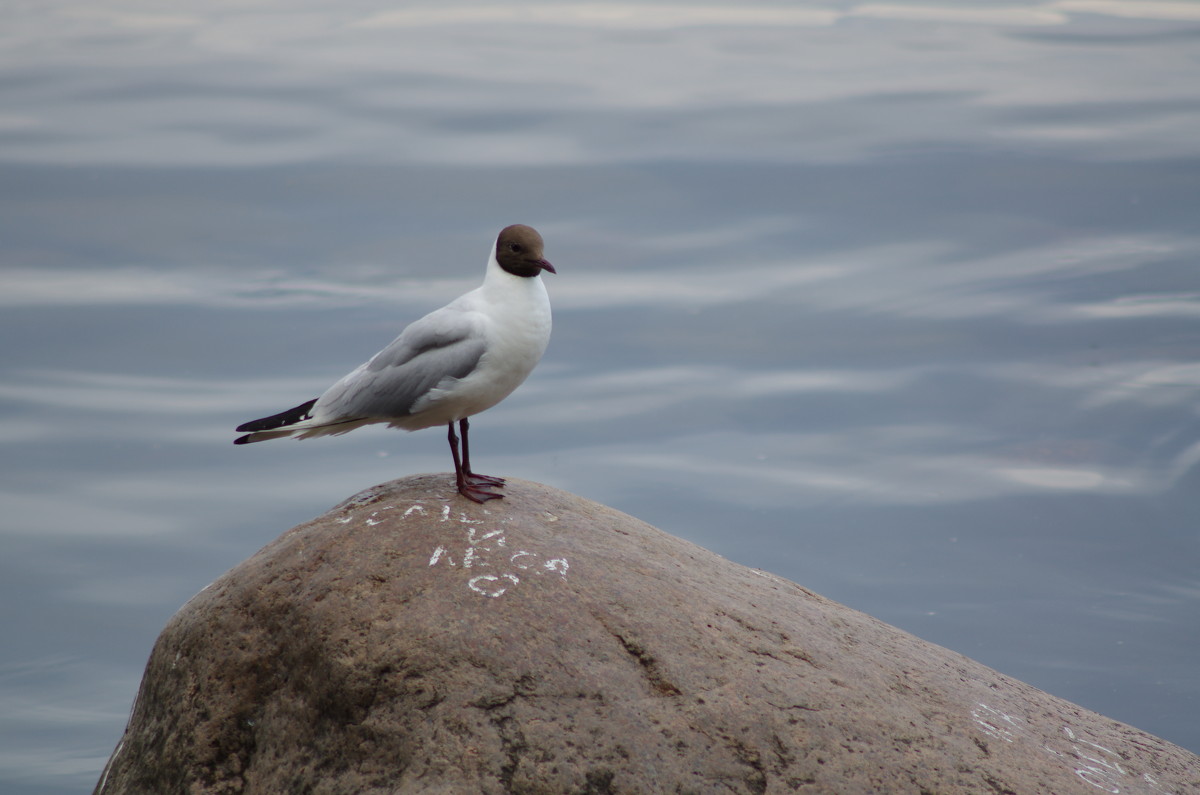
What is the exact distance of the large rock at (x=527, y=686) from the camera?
192 inches

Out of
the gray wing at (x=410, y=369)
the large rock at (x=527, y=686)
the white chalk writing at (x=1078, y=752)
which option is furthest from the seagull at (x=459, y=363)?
the white chalk writing at (x=1078, y=752)

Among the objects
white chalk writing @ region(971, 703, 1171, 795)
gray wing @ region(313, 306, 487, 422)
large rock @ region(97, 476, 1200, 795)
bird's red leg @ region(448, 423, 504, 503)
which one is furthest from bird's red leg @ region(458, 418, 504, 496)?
white chalk writing @ region(971, 703, 1171, 795)

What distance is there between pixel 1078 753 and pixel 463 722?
2.88 metres

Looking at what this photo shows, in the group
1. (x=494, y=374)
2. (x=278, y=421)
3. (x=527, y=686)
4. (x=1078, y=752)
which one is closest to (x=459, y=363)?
(x=494, y=374)

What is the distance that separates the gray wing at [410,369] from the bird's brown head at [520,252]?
29cm

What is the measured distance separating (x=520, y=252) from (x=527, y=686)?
6.43 feet

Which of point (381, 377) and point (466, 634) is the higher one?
point (381, 377)

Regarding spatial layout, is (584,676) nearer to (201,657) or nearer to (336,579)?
(336,579)

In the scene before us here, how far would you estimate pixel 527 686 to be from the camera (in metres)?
4.95

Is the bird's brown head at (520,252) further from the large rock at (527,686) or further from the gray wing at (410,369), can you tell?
the large rock at (527,686)

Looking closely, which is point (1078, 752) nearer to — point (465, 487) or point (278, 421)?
point (465, 487)

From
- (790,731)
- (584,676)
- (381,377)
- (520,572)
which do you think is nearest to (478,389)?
(381,377)

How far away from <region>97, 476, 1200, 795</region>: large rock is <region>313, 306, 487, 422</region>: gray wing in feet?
1.45

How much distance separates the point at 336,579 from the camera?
5.32 meters
